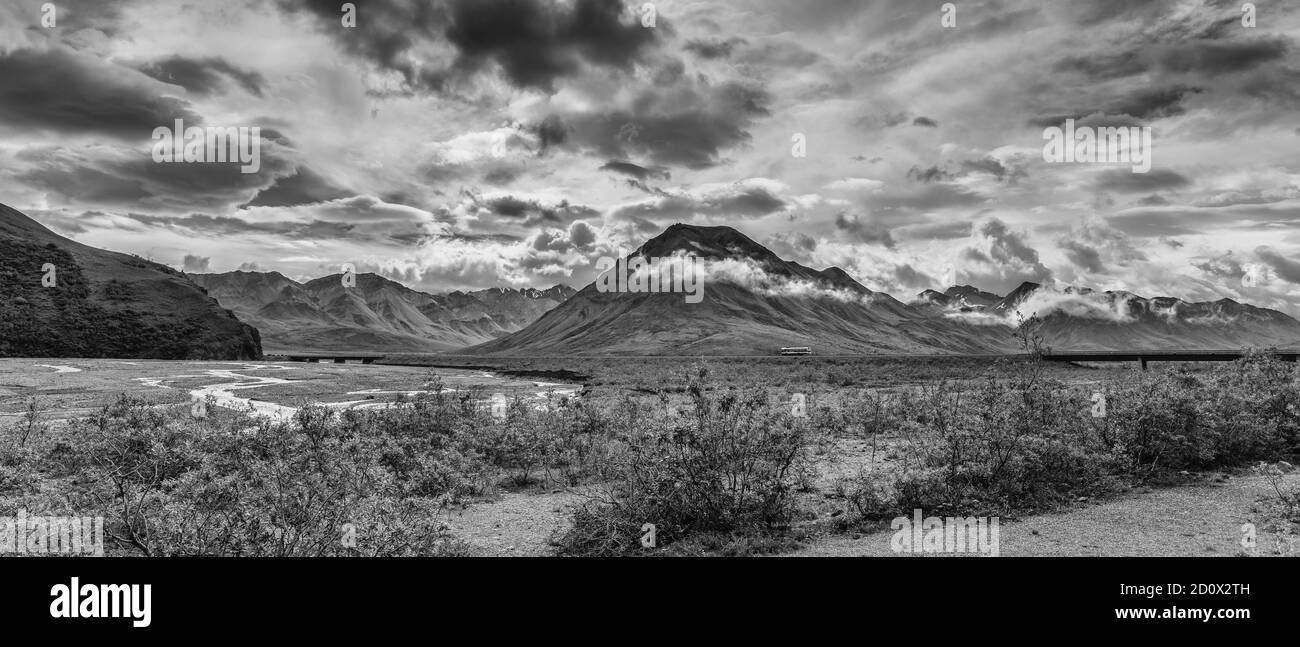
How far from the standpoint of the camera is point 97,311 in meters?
118

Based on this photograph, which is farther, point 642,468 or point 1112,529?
point 642,468

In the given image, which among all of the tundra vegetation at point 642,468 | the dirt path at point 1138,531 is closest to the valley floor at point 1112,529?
the dirt path at point 1138,531

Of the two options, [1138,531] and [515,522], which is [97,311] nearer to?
[515,522]

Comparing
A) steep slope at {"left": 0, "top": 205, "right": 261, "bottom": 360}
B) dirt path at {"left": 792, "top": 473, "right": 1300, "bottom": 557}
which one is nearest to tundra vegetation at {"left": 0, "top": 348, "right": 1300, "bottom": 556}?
dirt path at {"left": 792, "top": 473, "right": 1300, "bottom": 557}

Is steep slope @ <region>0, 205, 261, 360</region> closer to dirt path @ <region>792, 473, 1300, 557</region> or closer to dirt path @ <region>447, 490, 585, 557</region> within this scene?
dirt path @ <region>447, 490, 585, 557</region>

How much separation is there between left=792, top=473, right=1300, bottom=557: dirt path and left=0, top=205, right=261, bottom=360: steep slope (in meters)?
140

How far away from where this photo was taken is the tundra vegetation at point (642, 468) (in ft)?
34.0

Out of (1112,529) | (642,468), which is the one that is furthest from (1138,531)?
(642,468)

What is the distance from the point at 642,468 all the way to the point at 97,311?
14897 cm

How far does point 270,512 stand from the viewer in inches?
400

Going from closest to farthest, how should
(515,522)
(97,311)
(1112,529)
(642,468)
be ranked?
(1112,529)
(642,468)
(515,522)
(97,311)

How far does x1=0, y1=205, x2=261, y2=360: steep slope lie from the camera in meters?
108
